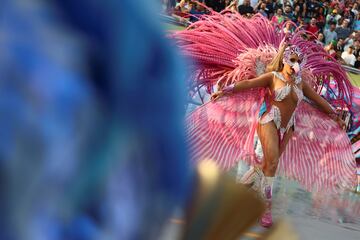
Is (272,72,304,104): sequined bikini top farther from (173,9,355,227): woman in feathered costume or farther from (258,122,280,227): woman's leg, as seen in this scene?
(258,122,280,227): woman's leg

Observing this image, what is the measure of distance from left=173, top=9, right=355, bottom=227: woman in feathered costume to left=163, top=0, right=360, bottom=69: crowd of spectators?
3.67 meters

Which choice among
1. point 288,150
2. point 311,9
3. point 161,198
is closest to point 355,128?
point 288,150

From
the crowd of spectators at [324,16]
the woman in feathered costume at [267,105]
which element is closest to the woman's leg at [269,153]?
the woman in feathered costume at [267,105]

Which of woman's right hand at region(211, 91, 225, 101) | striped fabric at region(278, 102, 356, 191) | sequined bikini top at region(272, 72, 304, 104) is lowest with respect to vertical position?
striped fabric at region(278, 102, 356, 191)

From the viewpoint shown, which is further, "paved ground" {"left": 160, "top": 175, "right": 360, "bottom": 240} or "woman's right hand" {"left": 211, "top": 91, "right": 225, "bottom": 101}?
"paved ground" {"left": 160, "top": 175, "right": 360, "bottom": 240}

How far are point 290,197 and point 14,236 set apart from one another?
5.74m

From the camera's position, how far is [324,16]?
13086mm

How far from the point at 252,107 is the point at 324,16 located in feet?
28.2

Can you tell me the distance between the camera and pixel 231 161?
4945 millimetres

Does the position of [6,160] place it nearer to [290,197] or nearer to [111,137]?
[111,137]

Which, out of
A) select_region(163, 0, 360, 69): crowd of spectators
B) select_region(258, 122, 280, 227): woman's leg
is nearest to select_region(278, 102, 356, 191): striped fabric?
select_region(258, 122, 280, 227): woman's leg

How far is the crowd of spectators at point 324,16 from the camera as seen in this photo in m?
10.1

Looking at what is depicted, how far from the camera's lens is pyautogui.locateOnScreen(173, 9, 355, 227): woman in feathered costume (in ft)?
15.4

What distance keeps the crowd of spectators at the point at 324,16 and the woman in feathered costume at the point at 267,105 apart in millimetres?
3665
